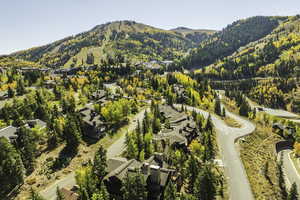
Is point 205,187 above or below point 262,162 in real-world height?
above

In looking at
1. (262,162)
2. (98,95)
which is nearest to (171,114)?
(262,162)

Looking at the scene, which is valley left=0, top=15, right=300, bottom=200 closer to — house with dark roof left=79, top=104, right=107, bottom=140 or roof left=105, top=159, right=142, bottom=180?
roof left=105, top=159, right=142, bottom=180

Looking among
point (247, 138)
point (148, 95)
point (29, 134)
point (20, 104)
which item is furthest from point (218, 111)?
point (20, 104)

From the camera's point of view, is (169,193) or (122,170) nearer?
(169,193)

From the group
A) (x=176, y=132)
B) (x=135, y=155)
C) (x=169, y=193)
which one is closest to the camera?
(x=169, y=193)

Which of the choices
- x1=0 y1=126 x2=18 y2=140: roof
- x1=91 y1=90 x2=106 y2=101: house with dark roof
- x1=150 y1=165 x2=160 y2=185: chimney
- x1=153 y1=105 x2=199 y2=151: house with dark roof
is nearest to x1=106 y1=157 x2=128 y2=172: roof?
x1=150 y1=165 x2=160 y2=185: chimney

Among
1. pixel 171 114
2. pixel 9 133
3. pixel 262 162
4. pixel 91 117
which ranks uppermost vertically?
pixel 91 117

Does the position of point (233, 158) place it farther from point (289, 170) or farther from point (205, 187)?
point (289, 170)

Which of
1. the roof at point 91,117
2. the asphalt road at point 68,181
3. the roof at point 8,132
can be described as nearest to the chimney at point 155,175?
the asphalt road at point 68,181

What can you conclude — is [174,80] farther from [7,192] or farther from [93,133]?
[7,192]
